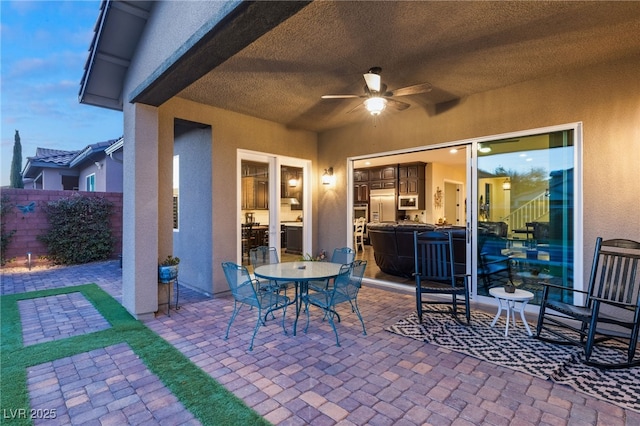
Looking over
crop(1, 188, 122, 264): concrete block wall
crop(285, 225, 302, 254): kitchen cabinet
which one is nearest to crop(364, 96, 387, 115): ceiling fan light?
crop(285, 225, 302, 254): kitchen cabinet

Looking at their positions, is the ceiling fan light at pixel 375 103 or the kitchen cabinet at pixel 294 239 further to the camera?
the kitchen cabinet at pixel 294 239

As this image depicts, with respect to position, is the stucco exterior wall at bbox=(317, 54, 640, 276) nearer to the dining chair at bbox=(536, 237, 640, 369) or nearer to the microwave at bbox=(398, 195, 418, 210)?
the dining chair at bbox=(536, 237, 640, 369)

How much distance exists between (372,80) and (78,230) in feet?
26.9

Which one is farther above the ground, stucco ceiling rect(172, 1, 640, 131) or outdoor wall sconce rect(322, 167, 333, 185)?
stucco ceiling rect(172, 1, 640, 131)

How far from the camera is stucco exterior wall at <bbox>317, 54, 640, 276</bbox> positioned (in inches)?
130

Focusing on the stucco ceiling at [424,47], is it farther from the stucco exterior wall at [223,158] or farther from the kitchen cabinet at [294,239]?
the kitchen cabinet at [294,239]

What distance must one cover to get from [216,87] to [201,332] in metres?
3.08

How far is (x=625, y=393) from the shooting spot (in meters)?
2.25

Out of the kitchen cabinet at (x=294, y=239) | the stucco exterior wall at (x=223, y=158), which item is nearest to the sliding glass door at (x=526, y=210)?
the kitchen cabinet at (x=294, y=239)

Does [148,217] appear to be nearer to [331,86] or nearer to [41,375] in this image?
[41,375]

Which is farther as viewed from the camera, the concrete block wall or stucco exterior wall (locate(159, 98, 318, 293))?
the concrete block wall

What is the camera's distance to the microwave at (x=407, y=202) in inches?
398

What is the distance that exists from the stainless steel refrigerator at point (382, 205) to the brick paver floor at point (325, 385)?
7.34 meters

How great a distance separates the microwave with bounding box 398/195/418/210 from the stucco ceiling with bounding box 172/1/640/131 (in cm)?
578
